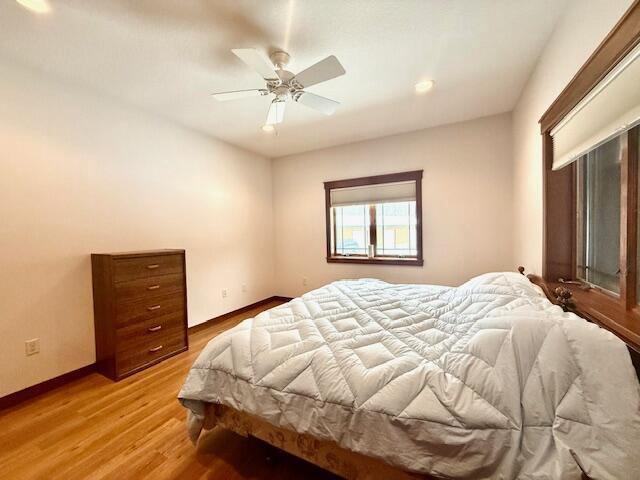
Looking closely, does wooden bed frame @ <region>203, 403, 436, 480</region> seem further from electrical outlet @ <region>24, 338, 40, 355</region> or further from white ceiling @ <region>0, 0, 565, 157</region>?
white ceiling @ <region>0, 0, 565, 157</region>

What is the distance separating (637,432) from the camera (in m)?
0.74

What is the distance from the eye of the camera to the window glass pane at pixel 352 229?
393 centimetres

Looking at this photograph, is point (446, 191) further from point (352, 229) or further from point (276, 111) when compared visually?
point (276, 111)

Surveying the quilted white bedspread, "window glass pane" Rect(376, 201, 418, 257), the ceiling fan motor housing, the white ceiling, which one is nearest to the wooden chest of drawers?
the quilted white bedspread

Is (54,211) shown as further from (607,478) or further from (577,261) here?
(577,261)

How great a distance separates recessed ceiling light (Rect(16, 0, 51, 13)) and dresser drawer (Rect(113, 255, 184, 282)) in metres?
1.63

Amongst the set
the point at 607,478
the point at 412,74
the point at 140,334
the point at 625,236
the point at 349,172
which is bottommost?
the point at 140,334

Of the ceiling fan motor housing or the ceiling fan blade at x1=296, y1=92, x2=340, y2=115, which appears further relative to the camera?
the ceiling fan blade at x1=296, y1=92, x2=340, y2=115

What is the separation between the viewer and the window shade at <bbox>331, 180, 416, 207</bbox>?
3.58 meters

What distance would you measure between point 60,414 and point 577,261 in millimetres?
3770

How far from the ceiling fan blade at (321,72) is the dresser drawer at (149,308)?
2290 mm

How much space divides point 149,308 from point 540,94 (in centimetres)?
378

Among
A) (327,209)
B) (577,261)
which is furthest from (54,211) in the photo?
(577,261)

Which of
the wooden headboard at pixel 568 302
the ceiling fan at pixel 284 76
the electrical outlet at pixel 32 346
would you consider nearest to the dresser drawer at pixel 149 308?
the electrical outlet at pixel 32 346
